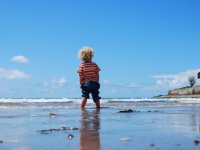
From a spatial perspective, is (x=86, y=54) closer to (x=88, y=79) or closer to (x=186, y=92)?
(x=88, y=79)

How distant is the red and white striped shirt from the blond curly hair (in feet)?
0.64

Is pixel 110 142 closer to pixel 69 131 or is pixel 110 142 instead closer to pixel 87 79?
pixel 69 131

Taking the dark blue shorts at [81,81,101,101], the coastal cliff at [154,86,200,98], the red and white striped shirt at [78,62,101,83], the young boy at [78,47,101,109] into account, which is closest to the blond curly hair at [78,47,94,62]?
the young boy at [78,47,101,109]

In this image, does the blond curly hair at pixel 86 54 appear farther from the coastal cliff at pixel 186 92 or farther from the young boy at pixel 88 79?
the coastal cliff at pixel 186 92

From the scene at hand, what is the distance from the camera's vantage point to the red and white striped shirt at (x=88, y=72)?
994 cm

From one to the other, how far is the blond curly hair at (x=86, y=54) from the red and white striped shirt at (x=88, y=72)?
0.20 meters

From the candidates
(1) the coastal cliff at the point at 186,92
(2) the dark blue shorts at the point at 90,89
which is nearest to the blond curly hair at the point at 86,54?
(2) the dark blue shorts at the point at 90,89

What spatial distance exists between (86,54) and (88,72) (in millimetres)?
502

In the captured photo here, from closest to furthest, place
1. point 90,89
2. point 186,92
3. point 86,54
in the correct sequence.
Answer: point 90,89, point 86,54, point 186,92

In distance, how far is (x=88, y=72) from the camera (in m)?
9.93

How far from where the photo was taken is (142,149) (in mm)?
3035

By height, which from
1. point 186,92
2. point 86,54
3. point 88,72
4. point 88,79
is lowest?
point 88,79

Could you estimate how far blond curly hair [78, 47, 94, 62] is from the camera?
33.2 ft

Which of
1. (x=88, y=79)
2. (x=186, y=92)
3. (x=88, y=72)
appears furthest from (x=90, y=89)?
(x=186, y=92)
